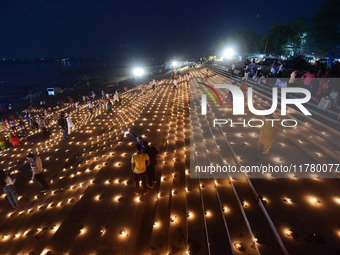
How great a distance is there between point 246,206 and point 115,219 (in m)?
2.85

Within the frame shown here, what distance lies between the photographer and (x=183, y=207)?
13.2 feet

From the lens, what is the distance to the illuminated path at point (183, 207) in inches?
122

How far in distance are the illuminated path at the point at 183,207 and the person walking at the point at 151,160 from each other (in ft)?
0.84

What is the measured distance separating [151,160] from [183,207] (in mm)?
1403

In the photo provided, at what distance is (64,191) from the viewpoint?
17.1 ft

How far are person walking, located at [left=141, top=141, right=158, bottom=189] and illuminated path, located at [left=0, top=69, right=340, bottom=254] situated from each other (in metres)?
0.26

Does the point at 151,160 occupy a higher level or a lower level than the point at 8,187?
higher

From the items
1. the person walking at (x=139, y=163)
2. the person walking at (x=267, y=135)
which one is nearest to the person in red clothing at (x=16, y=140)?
the person walking at (x=139, y=163)

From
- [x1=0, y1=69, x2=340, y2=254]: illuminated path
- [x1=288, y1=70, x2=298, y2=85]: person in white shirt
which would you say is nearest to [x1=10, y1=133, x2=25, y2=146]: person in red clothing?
[x1=0, y1=69, x2=340, y2=254]: illuminated path

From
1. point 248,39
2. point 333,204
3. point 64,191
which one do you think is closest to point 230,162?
point 333,204

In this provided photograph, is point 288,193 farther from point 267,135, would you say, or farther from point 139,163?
point 139,163

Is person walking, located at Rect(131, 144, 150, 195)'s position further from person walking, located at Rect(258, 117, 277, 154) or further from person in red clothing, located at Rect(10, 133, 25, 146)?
person in red clothing, located at Rect(10, 133, 25, 146)

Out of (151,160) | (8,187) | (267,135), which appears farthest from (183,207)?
(8,187)

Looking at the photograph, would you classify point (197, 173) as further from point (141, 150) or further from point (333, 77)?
point (333, 77)
